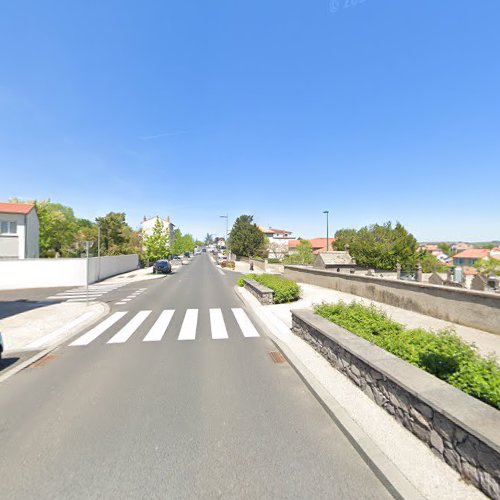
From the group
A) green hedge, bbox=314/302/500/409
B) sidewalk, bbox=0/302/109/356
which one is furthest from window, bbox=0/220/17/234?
green hedge, bbox=314/302/500/409

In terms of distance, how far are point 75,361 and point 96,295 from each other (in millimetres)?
11622

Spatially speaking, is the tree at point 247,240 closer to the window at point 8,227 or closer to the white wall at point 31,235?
the white wall at point 31,235

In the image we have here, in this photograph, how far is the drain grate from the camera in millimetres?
6613

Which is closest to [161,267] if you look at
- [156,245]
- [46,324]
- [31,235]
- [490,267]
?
[156,245]

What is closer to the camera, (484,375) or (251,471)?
(251,471)

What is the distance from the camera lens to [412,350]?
5.18m

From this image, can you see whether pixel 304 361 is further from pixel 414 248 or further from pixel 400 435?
pixel 414 248

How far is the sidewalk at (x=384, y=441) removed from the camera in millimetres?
2783

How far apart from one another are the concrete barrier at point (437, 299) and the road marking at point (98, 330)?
11.9m

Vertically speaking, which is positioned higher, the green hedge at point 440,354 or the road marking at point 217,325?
the green hedge at point 440,354

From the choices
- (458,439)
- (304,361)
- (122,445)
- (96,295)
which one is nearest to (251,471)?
(122,445)

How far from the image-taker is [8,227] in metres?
33.8

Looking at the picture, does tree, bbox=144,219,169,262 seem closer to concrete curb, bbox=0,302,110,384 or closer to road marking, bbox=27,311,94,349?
road marking, bbox=27,311,94,349

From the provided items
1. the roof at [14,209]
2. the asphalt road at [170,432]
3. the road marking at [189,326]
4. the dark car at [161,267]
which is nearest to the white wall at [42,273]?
the dark car at [161,267]
